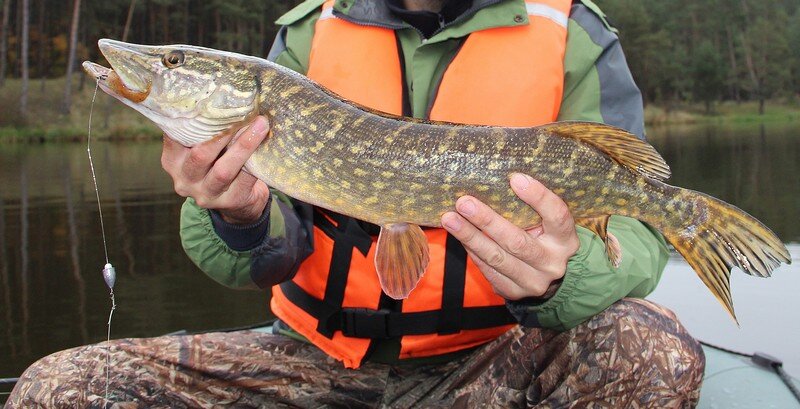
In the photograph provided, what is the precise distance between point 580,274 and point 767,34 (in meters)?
58.8

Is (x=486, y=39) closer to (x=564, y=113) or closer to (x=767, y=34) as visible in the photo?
(x=564, y=113)

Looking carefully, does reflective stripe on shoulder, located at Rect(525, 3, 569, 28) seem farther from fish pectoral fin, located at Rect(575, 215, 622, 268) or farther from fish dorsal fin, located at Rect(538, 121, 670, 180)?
fish pectoral fin, located at Rect(575, 215, 622, 268)

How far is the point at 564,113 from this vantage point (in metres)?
3.15

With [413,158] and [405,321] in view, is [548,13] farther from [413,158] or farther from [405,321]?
[405,321]

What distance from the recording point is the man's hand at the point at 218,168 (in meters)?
2.39

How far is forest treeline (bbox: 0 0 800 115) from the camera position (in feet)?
122

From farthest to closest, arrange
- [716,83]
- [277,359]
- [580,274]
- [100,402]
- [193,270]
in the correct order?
1. [716,83]
2. [193,270]
3. [277,359]
4. [100,402]
5. [580,274]

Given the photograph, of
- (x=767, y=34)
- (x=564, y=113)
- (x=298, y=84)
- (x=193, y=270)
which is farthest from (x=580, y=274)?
(x=767, y=34)

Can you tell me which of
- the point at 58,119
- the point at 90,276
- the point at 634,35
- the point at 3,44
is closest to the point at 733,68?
the point at 634,35

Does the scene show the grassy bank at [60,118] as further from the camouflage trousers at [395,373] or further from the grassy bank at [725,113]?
the grassy bank at [725,113]

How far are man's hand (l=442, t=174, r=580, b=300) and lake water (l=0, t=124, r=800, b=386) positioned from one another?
2837 mm

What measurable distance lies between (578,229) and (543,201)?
1.68 feet

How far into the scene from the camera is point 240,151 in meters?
2.38

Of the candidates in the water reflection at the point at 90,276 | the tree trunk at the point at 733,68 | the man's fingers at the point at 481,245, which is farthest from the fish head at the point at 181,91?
the tree trunk at the point at 733,68
